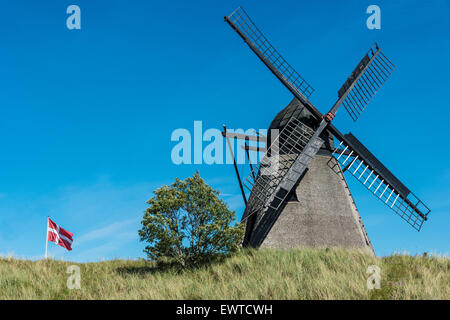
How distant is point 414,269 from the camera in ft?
46.5

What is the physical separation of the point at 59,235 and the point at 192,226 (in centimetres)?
865

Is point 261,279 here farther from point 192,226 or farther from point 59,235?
point 59,235

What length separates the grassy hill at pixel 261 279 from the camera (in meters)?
11.5

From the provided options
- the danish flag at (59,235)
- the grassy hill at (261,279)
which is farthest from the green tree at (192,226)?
the danish flag at (59,235)

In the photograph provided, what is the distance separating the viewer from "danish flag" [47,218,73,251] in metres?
19.9

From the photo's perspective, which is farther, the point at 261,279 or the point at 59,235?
the point at 59,235

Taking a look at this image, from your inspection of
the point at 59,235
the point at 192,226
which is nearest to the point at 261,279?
the point at 192,226

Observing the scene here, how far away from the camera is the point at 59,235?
20594 millimetres

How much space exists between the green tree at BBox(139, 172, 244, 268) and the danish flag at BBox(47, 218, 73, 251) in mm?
6474

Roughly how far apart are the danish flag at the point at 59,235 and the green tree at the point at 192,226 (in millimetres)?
6474
